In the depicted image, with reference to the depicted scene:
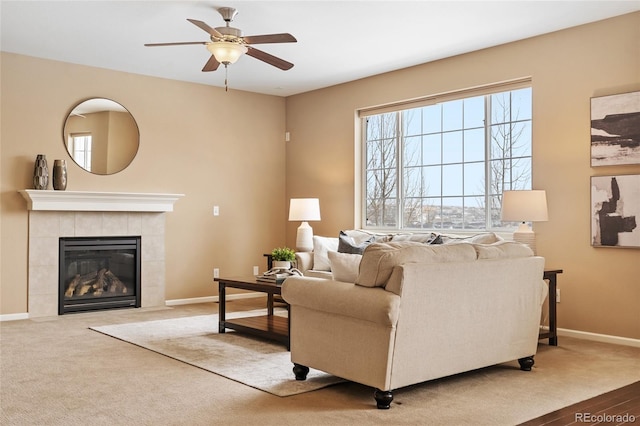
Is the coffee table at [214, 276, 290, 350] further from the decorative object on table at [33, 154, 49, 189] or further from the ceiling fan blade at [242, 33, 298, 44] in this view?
the decorative object on table at [33, 154, 49, 189]

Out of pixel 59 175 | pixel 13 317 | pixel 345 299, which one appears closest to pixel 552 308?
pixel 345 299

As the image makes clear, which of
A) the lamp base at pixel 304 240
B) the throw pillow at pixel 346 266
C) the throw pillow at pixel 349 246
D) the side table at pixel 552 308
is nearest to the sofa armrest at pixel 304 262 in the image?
the lamp base at pixel 304 240

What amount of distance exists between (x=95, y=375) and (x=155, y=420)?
1102 mm

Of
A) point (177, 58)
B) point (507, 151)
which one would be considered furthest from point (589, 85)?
point (177, 58)

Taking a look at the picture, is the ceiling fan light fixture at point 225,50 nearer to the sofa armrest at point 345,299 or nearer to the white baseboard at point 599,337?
the sofa armrest at point 345,299

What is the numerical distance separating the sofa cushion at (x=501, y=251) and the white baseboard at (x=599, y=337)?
1.53 metres

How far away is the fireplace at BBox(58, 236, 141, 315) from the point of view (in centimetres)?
665

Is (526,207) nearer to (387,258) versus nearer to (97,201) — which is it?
(387,258)

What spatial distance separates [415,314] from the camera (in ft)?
11.1

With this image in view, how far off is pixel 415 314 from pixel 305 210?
4.06 m

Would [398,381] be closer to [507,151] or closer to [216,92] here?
[507,151]

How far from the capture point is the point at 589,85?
5.30 meters

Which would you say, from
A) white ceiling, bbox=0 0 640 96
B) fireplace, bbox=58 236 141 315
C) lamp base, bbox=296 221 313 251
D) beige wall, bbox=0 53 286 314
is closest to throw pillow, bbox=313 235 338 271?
lamp base, bbox=296 221 313 251

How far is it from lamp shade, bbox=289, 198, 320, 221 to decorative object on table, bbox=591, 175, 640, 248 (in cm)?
319
